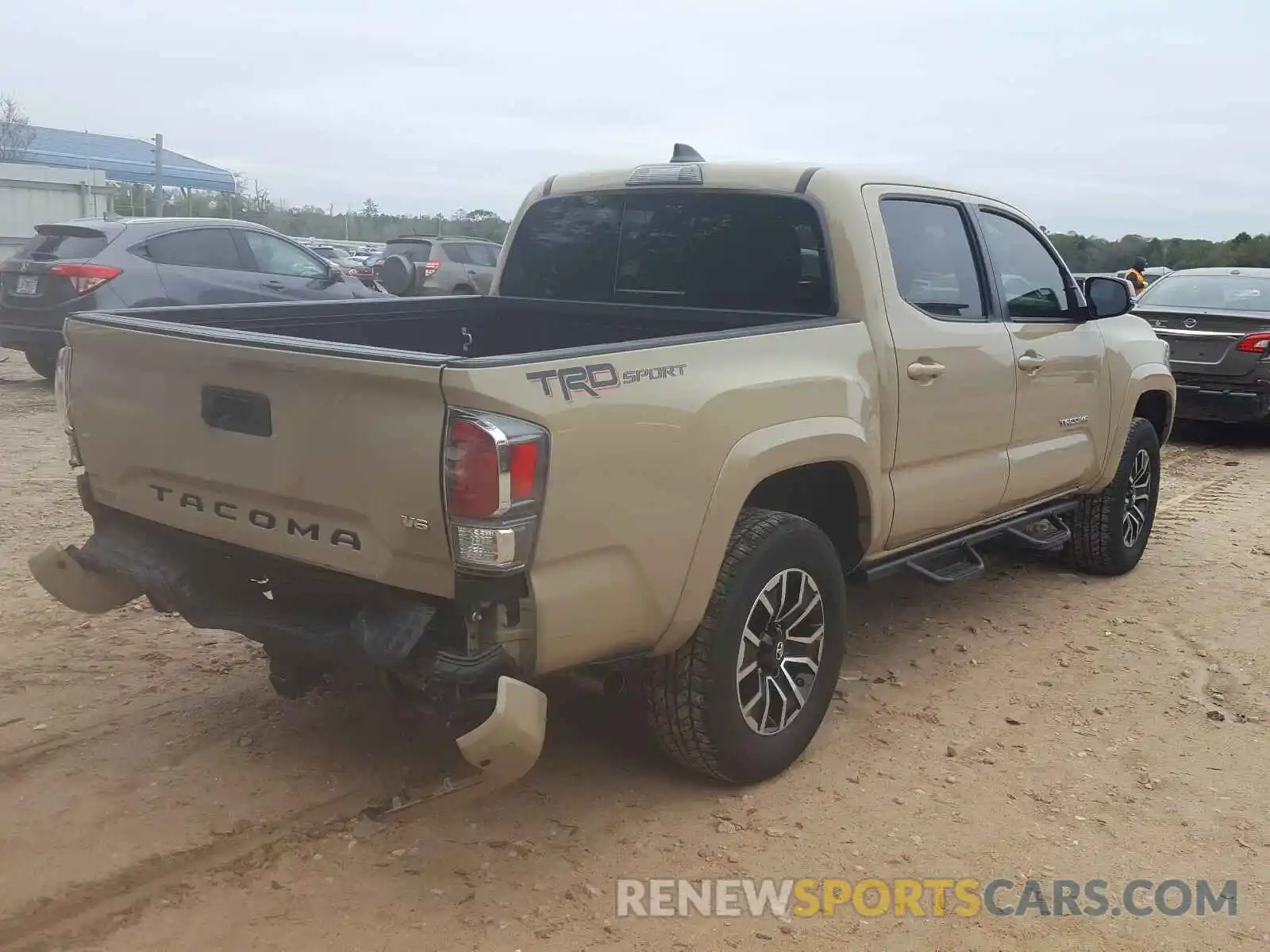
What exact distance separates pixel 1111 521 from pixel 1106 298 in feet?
4.24

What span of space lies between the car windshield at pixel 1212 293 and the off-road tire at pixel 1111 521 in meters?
5.61

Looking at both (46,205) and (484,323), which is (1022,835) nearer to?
(484,323)

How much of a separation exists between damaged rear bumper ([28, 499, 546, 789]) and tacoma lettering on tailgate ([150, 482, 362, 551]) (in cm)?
11

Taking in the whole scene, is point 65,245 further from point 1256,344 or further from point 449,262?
point 1256,344

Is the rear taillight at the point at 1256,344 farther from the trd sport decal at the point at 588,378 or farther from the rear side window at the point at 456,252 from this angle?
the rear side window at the point at 456,252

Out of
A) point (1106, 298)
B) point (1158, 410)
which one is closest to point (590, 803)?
point (1106, 298)

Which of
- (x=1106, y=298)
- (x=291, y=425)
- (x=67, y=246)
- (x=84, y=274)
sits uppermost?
(x=1106, y=298)

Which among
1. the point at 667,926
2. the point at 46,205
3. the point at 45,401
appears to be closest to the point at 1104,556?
the point at 667,926

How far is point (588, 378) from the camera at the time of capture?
119 inches

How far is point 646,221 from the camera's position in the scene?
4660 millimetres

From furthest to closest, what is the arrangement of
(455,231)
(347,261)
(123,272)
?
1. (455,231)
2. (347,261)
3. (123,272)

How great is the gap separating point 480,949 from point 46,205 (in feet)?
73.8

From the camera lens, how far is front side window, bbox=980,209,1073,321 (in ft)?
16.6

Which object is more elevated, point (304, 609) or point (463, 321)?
point (463, 321)
